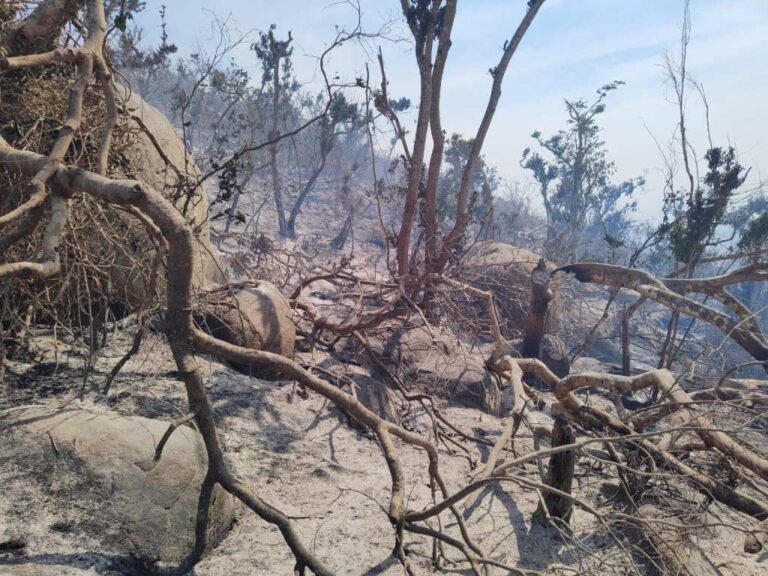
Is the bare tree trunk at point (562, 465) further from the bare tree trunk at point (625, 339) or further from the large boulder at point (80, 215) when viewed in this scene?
the bare tree trunk at point (625, 339)

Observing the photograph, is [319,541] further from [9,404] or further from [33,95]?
[33,95]

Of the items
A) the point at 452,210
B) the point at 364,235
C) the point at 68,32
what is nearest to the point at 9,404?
the point at 68,32

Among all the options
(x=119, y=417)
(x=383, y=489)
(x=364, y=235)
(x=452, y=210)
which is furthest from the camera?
(x=364, y=235)

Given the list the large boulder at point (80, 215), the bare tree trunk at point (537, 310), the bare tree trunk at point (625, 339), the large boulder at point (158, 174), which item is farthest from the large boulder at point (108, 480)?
the bare tree trunk at point (625, 339)

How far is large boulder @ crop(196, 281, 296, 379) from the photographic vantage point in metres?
4.19

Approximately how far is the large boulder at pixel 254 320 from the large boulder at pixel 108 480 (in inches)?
61.7

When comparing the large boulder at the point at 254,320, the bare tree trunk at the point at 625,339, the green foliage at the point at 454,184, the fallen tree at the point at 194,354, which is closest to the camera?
the fallen tree at the point at 194,354

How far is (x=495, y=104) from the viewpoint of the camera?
7578 mm

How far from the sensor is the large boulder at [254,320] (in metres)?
4.19

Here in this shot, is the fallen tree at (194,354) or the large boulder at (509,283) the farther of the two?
the large boulder at (509,283)

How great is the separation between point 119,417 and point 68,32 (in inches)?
109

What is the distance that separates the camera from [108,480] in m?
2.26

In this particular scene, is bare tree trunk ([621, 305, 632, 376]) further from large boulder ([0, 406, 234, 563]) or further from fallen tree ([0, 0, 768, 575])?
large boulder ([0, 406, 234, 563])

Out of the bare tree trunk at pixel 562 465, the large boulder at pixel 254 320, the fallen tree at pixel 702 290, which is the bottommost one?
the bare tree trunk at pixel 562 465
